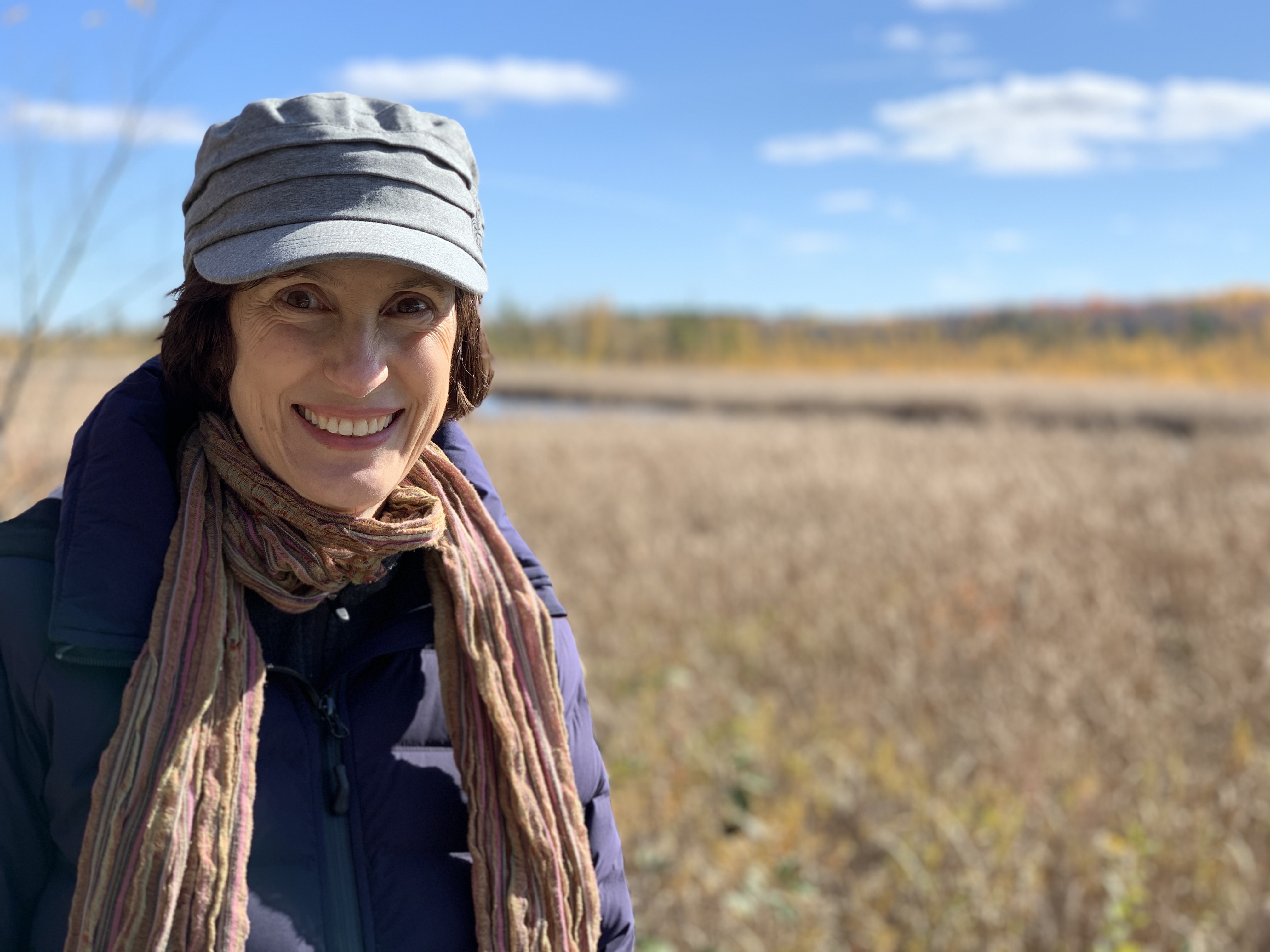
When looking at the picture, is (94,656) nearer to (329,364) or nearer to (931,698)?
(329,364)

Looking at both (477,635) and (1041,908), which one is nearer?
(477,635)

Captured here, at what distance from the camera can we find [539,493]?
10773 mm

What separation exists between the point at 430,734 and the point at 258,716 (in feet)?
0.88

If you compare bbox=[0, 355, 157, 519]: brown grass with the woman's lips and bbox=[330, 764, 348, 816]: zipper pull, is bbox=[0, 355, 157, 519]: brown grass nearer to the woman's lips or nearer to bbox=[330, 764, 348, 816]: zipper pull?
the woman's lips

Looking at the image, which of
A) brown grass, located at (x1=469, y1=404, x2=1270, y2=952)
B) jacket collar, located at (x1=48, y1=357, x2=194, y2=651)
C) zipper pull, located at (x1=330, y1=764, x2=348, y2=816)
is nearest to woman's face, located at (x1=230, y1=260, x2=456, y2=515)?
jacket collar, located at (x1=48, y1=357, x2=194, y2=651)

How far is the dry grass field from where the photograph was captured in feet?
13.0

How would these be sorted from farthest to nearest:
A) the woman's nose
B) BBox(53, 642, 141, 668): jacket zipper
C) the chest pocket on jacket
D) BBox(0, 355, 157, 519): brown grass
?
BBox(0, 355, 157, 519): brown grass → the chest pocket on jacket → the woman's nose → BBox(53, 642, 141, 668): jacket zipper

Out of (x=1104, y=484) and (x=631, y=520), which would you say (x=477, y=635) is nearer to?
(x=631, y=520)

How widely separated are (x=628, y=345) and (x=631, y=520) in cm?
10291

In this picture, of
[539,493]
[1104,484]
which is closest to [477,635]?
[539,493]

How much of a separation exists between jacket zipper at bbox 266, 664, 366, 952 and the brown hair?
1.41ft

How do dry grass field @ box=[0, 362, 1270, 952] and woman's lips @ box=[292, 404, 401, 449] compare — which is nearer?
woman's lips @ box=[292, 404, 401, 449]

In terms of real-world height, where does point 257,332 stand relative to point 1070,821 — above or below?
above

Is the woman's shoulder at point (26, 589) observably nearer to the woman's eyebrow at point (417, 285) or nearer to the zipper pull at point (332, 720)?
the zipper pull at point (332, 720)
